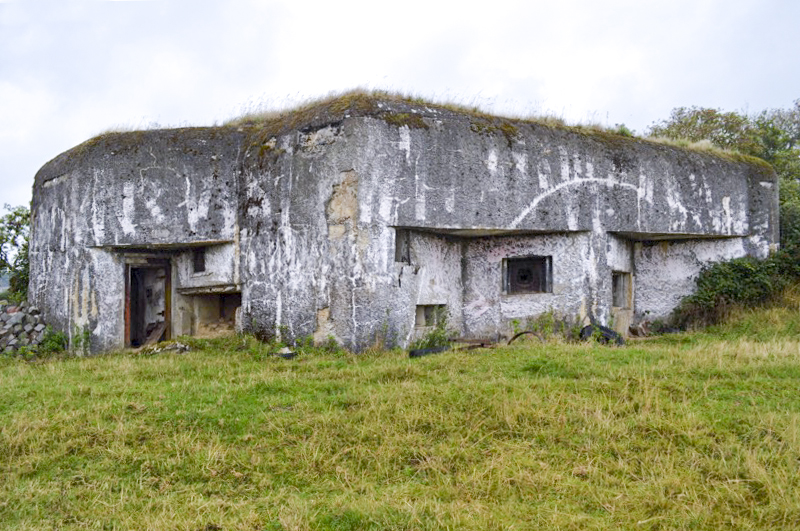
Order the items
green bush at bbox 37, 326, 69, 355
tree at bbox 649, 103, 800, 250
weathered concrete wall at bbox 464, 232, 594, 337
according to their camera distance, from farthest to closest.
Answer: tree at bbox 649, 103, 800, 250, green bush at bbox 37, 326, 69, 355, weathered concrete wall at bbox 464, 232, 594, 337

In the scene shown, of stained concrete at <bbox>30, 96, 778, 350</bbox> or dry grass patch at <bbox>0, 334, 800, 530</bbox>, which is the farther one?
stained concrete at <bbox>30, 96, 778, 350</bbox>

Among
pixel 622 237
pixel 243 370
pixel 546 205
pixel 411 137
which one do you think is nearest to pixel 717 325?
pixel 622 237

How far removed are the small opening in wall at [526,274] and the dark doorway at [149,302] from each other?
5.73 metres

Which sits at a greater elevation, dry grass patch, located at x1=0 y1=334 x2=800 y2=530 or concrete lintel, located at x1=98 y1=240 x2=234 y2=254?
concrete lintel, located at x1=98 y1=240 x2=234 y2=254

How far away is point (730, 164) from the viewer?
13.5 m

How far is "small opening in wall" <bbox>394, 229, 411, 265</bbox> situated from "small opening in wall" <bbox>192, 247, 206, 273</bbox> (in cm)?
336

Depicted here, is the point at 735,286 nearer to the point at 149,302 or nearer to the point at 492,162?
the point at 492,162

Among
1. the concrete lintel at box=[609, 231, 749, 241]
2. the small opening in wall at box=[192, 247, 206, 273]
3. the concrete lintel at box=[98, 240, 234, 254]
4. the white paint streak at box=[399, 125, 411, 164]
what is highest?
the white paint streak at box=[399, 125, 411, 164]

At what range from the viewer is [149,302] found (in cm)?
1312

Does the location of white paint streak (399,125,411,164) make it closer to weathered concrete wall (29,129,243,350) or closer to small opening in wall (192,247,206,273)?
weathered concrete wall (29,129,243,350)

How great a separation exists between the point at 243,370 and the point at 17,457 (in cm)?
339

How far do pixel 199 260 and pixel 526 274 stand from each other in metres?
5.37

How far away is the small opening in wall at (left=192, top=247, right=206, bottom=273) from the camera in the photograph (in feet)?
40.1

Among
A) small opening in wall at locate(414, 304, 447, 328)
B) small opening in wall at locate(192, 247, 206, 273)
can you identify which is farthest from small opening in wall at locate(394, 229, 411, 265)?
small opening in wall at locate(192, 247, 206, 273)
